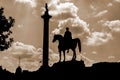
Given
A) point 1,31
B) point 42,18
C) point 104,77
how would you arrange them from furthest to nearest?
1. point 42,18
2. point 1,31
3. point 104,77

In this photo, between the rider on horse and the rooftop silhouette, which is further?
the rider on horse

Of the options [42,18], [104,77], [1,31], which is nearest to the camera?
[104,77]

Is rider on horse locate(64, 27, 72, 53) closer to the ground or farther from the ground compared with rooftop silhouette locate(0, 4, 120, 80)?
farther from the ground

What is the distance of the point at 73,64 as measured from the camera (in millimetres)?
32656

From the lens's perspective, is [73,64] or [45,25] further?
[45,25]

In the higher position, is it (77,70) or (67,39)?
(67,39)

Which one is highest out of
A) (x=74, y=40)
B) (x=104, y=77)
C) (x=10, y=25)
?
(x=10, y=25)

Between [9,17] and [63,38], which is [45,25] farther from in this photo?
[63,38]

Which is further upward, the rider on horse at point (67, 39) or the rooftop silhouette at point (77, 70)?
the rider on horse at point (67, 39)

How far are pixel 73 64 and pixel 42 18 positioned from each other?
41.1ft

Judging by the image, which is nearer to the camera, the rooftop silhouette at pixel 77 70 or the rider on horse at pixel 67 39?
the rooftop silhouette at pixel 77 70

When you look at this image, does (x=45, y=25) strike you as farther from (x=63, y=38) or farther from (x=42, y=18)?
(x=63, y=38)

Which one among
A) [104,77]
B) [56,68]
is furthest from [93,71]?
[56,68]

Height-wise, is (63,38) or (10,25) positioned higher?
(10,25)
